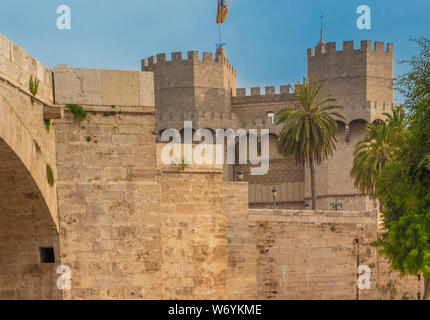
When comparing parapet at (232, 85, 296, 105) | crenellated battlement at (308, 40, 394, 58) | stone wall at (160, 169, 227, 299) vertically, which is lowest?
stone wall at (160, 169, 227, 299)

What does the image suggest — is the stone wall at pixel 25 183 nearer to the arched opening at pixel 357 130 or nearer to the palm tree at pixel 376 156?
the palm tree at pixel 376 156

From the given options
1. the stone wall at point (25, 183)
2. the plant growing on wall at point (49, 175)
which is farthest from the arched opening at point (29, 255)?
the plant growing on wall at point (49, 175)

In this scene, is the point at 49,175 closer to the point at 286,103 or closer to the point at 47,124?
the point at 47,124

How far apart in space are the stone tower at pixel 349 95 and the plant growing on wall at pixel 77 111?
24.2 metres

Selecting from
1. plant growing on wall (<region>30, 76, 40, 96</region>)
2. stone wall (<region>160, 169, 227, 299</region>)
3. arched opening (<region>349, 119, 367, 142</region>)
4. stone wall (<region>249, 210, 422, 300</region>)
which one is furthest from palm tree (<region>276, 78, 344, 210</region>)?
plant growing on wall (<region>30, 76, 40, 96</region>)

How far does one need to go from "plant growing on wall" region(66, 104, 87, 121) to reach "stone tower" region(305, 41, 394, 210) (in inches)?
953

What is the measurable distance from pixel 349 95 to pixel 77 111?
86.5 feet

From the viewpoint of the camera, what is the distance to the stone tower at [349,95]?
1241 inches

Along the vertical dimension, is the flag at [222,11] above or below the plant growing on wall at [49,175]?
above

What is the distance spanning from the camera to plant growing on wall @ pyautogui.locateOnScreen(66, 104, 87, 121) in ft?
30.9

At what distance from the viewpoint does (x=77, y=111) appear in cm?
945

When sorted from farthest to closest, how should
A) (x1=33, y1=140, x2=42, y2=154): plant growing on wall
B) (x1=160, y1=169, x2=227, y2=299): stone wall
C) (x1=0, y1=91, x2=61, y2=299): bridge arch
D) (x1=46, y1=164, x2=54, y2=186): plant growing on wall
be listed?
(x1=160, y1=169, x2=227, y2=299): stone wall, (x1=46, y1=164, x2=54, y2=186): plant growing on wall, (x1=33, y1=140, x2=42, y2=154): plant growing on wall, (x1=0, y1=91, x2=61, y2=299): bridge arch

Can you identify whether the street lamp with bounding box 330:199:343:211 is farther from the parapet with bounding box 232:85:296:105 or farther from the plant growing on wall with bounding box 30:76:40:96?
the plant growing on wall with bounding box 30:76:40:96

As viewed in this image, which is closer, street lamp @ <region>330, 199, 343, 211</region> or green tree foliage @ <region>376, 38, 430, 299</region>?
green tree foliage @ <region>376, 38, 430, 299</region>
